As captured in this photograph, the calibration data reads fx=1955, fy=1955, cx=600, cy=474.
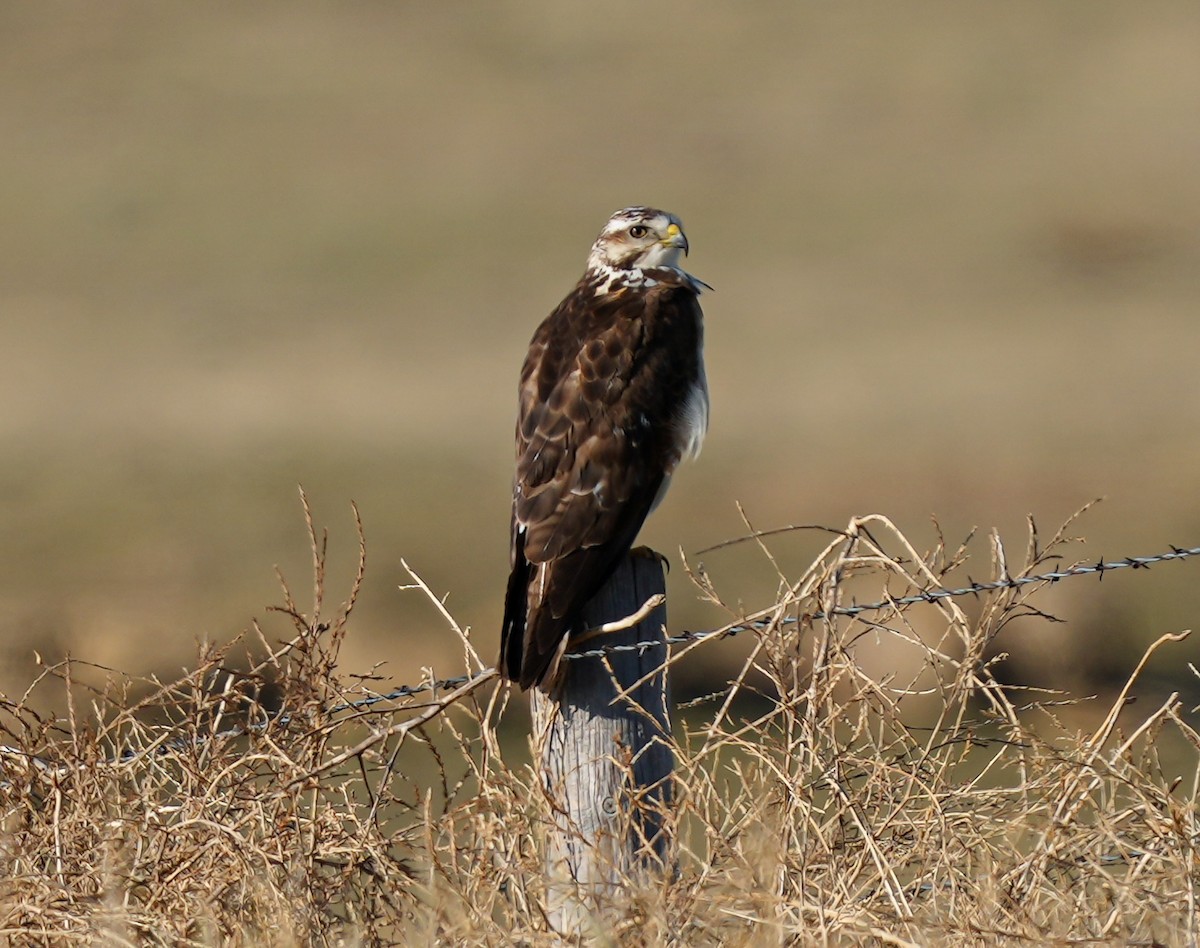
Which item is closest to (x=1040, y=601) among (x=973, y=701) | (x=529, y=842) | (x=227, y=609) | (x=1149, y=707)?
(x=1149, y=707)

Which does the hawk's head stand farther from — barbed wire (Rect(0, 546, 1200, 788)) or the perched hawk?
barbed wire (Rect(0, 546, 1200, 788))

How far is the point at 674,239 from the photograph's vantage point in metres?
5.81

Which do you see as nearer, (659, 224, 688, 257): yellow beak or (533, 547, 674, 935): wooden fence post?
(533, 547, 674, 935): wooden fence post

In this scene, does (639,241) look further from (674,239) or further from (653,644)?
(653,644)

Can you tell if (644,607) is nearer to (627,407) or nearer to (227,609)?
(627,407)

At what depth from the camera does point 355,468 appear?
77.7 ft

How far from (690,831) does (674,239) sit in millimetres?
2458

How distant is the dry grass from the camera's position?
3.68 metres

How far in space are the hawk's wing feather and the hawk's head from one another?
19 cm

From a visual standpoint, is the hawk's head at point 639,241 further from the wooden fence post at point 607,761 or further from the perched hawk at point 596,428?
the wooden fence post at point 607,761

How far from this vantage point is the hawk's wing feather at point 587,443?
433 centimetres

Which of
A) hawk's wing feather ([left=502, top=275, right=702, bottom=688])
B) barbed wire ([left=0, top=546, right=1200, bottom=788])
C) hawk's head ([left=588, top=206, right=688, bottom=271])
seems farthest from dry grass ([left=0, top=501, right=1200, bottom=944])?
hawk's head ([left=588, top=206, right=688, bottom=271])

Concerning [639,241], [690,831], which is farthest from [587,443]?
[690,831]

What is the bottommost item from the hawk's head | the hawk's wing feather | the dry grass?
the dry grass
